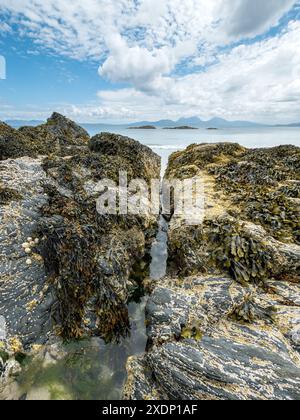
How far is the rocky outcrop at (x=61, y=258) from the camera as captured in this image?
3838 millimetres

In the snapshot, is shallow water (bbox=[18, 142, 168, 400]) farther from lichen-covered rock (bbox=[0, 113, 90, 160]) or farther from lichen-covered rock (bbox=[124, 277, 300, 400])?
lichen-covered rock (bbox=[0, 113, 90, 160])

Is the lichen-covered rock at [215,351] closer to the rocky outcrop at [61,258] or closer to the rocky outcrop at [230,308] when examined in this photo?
the rocky outcrop at [230,308]

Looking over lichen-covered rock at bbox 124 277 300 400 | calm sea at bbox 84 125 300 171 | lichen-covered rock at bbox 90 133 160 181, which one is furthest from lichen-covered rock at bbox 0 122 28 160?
calm sea at bbox 84 125 300 171

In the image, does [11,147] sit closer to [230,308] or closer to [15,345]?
[15,345]

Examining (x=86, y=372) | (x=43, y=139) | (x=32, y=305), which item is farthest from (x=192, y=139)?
(x=86, y=372)

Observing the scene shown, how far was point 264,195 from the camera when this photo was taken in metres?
6.75

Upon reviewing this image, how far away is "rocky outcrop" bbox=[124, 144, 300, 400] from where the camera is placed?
2988 mm

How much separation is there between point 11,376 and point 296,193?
7685mm

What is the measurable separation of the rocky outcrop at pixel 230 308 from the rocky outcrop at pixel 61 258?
883mm

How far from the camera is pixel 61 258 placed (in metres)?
4.32

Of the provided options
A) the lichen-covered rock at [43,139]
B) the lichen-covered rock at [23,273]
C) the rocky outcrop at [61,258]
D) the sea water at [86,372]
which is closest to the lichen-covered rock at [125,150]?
the lichen-covered rock at [43,139]

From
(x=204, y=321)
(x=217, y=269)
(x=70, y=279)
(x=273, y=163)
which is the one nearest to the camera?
(x=204, y=321)

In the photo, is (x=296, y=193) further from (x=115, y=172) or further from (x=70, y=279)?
(x=70, y=279)
